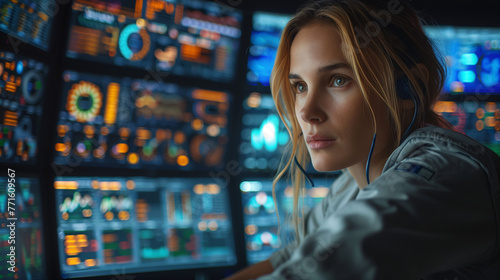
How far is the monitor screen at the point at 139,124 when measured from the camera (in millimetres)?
1998

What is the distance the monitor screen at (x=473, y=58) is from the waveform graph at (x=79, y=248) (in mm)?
2370

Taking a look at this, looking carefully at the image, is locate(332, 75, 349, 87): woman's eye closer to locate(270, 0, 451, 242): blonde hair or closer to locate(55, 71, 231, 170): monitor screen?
locate(270, 0, 451, 242): blonde hair

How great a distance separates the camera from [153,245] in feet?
7.18

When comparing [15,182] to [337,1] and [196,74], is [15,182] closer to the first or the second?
[196,74]

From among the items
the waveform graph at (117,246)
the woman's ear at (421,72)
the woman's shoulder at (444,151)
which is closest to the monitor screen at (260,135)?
the waveform graph at (117,246)

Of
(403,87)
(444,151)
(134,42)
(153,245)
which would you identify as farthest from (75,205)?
Answer: (444,151)

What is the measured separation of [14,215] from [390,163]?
1.48 meters

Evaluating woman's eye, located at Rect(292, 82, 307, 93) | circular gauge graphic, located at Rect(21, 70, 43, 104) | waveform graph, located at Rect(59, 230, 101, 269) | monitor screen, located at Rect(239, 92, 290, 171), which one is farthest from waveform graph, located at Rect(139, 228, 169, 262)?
woman's eye, located at Rect(292, 82, 307, 93)

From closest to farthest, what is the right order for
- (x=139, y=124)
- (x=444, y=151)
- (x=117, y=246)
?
(x=444, y=151) → (x=117, y=246) → (x=139, y=124)

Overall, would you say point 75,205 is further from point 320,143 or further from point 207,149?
point 320,143

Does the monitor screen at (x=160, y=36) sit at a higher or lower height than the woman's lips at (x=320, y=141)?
higher

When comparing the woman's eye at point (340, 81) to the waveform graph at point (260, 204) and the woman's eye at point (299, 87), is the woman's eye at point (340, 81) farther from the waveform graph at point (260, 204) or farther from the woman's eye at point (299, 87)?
the waveform graph at point (260, 204)

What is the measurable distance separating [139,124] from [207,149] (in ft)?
1.36

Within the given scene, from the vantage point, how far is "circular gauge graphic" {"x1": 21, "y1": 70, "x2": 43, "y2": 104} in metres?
1.73
